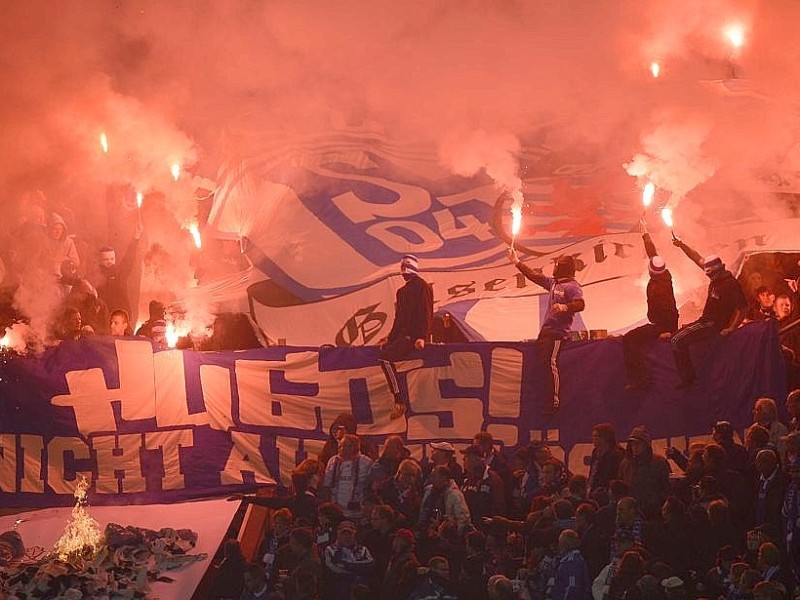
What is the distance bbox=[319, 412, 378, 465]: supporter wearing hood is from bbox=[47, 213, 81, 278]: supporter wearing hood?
463 cm

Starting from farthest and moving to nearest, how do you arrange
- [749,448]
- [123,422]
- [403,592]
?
[123,422] → [749,448] → [403,592]

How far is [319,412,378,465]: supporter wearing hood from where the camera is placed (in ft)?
24.6

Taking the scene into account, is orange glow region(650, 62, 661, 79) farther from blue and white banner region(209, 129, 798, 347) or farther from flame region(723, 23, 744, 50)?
blue and white banner region(209, 129, 798, 347)

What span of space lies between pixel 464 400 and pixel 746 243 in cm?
315

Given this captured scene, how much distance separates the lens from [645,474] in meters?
6.36

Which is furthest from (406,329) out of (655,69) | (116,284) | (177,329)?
(655,69)

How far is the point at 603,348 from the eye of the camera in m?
7.44

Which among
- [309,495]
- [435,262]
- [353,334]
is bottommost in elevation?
[309,495]

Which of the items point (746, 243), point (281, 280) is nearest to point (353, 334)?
point (281, 280)

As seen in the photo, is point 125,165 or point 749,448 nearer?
point 749,448

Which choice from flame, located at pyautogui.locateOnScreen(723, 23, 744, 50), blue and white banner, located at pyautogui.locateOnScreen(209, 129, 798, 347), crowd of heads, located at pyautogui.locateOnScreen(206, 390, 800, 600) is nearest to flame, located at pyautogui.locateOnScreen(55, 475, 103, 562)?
crowd of heads, located at pyautogui.locateOnScreen(206, 390, 800, 600)

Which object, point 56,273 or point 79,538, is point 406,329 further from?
point 56,273

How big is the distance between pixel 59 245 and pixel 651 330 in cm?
687

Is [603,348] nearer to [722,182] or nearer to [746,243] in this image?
[746,243]
